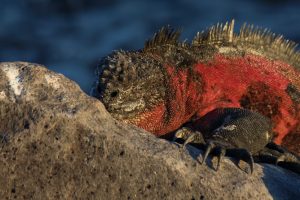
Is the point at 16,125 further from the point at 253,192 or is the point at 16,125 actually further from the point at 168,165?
the point at 253,192

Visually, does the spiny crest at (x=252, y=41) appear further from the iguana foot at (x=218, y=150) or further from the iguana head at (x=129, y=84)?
the iguana foot at (x=218, y=150)

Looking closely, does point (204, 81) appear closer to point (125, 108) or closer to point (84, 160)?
point (125, 108)

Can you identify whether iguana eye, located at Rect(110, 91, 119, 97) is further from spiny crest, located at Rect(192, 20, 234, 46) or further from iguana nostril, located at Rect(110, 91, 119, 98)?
spiny crest, located at Rect(192, 20, 234, 46)

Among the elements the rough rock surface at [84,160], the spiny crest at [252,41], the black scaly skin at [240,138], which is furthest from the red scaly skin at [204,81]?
the rough rock surface at [84,160]

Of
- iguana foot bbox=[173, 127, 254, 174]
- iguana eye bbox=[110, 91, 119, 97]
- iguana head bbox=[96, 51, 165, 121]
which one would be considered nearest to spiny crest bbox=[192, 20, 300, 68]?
iguana head bbox=[96, 51, 165, 121]

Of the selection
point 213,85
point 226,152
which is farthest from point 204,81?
point 226,152
